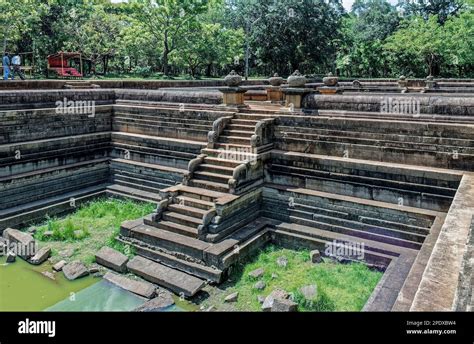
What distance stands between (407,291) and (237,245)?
11.7ft

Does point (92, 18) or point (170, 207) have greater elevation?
point (92, 18)

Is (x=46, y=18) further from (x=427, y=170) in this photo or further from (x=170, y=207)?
(x=427, y=170)

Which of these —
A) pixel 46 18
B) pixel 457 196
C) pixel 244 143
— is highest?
pixel 46 18

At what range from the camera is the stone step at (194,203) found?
28.6 ft

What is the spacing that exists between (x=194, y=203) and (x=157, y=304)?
8.57 ft

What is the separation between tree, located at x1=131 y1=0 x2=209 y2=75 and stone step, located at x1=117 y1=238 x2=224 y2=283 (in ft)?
76.0

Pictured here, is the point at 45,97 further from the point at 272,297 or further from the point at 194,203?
the point at 272,297

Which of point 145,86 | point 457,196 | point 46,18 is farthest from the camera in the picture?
point 46,18

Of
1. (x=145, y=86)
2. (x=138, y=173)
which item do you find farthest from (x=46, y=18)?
(x=138, y=173)

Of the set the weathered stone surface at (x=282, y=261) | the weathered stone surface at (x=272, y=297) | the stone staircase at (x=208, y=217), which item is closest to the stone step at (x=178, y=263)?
the stone staircase at (x=208, y=217)

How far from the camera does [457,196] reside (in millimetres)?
6707

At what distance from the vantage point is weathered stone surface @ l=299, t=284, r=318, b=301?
6693mm

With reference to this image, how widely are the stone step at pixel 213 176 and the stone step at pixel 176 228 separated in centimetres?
134

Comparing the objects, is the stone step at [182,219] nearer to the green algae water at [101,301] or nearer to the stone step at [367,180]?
the green algae water at [101,301]
